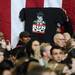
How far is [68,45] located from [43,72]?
174 centimetres

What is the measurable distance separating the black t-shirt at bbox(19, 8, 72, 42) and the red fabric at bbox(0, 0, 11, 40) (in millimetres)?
180

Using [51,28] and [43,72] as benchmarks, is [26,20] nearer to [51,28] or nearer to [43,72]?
[51,28]

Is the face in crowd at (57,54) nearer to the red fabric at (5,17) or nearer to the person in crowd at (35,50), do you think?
the person in crowd at (35,50)

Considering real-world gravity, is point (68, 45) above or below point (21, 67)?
below

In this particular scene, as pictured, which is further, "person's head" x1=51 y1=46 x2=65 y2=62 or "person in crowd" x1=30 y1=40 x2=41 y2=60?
"person in crowd" x1=30 y1=40 x2=41 y2=60

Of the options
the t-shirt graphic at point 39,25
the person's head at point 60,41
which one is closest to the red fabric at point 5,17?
the t-shirt graphic at point 39,25

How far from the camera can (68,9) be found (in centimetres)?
437

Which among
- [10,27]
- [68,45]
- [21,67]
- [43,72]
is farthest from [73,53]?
[10,27]

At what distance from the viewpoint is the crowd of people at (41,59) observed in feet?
5.78

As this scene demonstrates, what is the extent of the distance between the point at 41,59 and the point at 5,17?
175 centimetres

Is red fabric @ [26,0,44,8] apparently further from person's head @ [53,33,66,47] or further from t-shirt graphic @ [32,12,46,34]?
person's head @ [53,33,66,47]

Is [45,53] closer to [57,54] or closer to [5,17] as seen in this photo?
[57,54]

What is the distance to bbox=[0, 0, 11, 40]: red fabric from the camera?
177 inches

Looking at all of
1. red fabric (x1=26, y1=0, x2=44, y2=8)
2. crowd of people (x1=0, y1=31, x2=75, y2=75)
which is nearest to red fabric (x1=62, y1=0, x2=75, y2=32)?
Result: red fabric (x1=26, y1=0, x2=44, y2=8)
